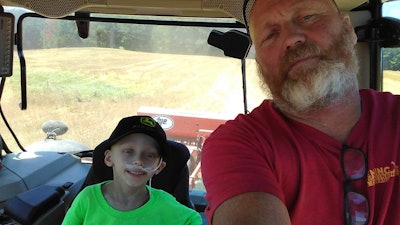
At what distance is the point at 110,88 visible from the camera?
6625mm

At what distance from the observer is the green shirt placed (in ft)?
6.10

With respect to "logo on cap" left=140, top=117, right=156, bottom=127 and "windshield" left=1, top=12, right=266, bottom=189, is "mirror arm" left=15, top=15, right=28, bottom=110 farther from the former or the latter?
"logo on cap" left=140, top=117, right=156, bottom=127

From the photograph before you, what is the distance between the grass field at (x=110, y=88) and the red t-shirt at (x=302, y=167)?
3.62 m

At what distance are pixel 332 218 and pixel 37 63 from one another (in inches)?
176

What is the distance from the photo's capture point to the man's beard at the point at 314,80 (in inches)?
52.4

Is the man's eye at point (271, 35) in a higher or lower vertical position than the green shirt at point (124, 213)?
higher

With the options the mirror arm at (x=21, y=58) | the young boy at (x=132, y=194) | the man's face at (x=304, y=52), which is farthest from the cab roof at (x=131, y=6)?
the young boy at (x=132, y=194)

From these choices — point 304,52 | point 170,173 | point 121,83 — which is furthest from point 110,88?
point 304,52

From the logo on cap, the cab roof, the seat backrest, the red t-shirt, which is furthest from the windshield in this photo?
the red t-shirt

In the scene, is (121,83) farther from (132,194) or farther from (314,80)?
(314,80)

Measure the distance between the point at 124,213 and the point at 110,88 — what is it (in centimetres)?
490

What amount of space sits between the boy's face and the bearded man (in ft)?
2.08

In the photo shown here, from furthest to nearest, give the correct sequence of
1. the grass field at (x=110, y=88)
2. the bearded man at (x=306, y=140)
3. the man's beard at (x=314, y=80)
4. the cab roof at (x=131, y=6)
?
the grass field at (x=110, y=88)
the cab roof at (x=131, y=6)
the man's beard at (x=314, y=80)
the bearded man at (x=306, y=140)

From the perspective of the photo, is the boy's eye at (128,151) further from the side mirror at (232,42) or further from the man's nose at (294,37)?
the man's nose at (294,37)
